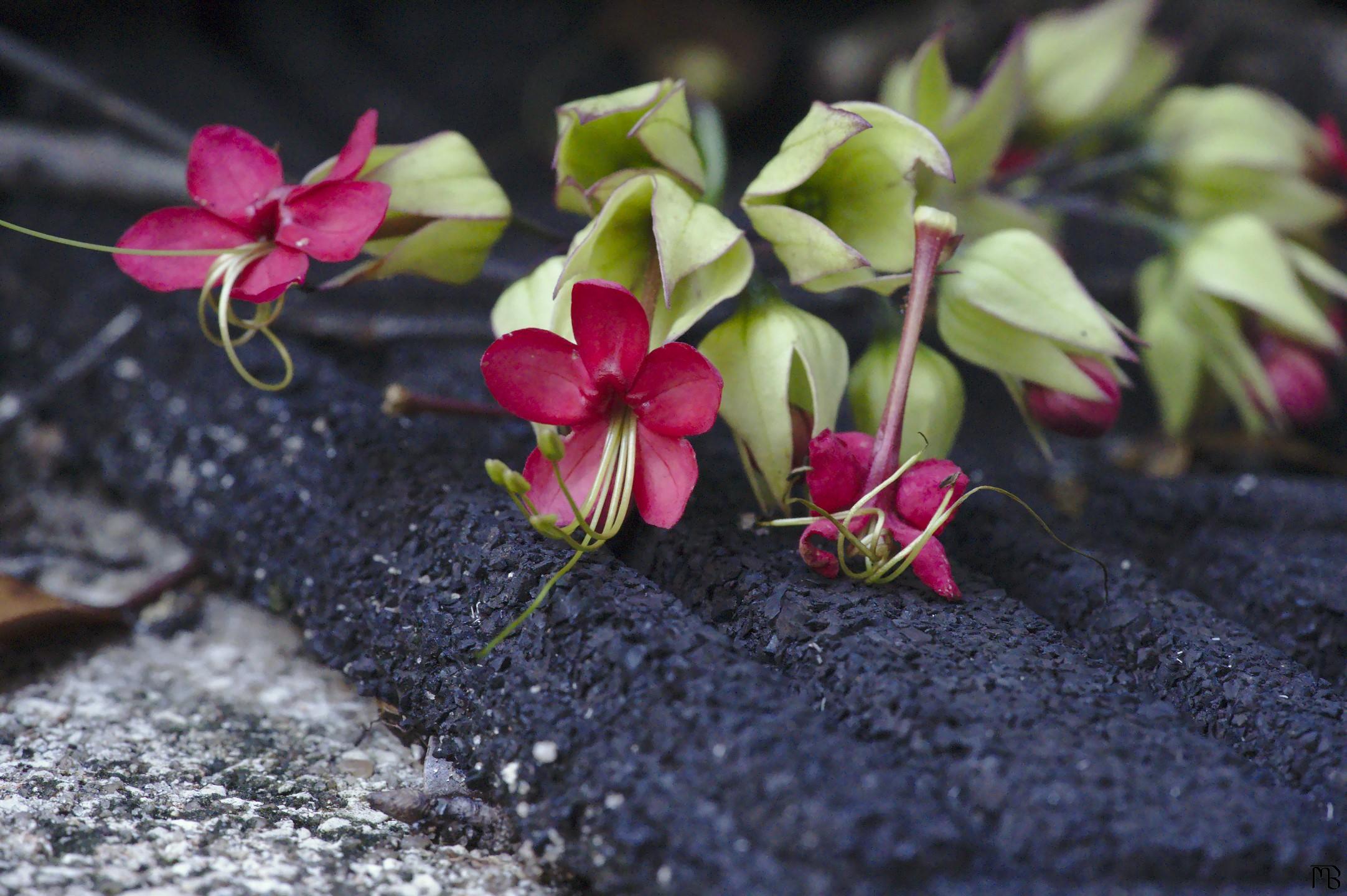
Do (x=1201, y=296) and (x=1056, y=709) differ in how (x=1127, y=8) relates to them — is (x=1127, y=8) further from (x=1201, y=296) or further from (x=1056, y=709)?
(x=1056, y=709)

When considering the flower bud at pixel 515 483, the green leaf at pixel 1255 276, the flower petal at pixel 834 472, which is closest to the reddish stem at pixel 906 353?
the flower petal at pixel 834 472

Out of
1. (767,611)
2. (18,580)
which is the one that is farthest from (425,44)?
(767,611)

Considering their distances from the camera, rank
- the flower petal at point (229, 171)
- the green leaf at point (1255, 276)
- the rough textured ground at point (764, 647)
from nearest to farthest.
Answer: the rough textured ground at point (764, 647)
the flower petal at point (229, 171)
the green leaf at point (1255, 276)

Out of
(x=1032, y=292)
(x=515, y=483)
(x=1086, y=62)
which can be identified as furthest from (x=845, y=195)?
(x=1086, y=62)

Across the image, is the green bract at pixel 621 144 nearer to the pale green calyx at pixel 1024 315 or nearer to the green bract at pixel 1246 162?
the pale green calyx at pixel 1024 315

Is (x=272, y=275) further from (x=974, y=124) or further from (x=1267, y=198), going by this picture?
(x=1267, y=198)

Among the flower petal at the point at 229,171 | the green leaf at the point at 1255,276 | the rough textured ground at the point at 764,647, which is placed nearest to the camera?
the rough textured ground at the point at 764,647

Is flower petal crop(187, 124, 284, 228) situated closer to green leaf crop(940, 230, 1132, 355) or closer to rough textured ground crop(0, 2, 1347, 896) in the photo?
rough textured ground crop(0, 2, 1347, 896)
